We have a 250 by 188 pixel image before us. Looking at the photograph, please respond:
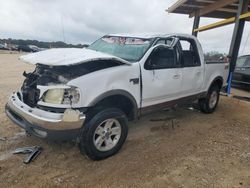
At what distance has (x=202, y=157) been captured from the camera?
374 centimetres

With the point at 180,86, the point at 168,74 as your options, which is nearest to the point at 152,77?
the point at 168,74

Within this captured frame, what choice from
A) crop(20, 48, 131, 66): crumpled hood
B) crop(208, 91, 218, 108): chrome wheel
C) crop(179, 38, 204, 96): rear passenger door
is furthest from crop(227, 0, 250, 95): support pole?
crop(20, 48, 131, 66): crumpled hood

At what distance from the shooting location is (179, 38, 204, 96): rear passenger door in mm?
4879

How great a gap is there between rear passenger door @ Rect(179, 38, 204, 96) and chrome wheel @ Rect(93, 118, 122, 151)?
1989mm

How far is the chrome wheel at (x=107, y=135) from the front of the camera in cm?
337

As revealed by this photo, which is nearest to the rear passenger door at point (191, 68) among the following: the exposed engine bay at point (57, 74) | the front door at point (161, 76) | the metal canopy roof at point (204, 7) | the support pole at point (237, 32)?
the front door at point (161, 76)

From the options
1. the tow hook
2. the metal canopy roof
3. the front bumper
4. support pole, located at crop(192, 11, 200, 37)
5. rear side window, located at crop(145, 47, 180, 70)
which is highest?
the metal canopy roof

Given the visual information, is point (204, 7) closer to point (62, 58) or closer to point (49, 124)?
point (62, 58)

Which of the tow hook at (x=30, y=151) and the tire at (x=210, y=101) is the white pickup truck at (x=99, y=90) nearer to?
the tow hook at (x=30, y=151)

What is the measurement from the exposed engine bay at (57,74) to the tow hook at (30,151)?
76 centimetres

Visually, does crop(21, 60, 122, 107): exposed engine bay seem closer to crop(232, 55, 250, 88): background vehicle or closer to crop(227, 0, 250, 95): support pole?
crop(227, 0, 250, 95): support pole

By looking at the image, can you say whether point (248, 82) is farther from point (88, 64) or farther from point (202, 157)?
point (88, 64)

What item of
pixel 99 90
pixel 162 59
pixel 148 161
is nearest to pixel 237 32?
pixel 162 59

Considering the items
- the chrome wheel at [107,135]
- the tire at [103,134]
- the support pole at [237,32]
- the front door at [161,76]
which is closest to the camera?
the tire at [103,134]
